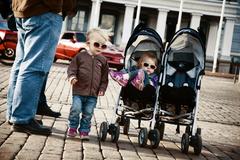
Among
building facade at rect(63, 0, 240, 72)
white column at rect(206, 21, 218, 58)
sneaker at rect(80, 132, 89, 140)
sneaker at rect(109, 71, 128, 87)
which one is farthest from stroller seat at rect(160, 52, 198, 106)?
white column at rect(206, 21, 218, 58)

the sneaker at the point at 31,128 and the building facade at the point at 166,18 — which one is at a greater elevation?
the building facade at the point at 166,18

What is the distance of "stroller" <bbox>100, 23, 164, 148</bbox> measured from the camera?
17.1 ft

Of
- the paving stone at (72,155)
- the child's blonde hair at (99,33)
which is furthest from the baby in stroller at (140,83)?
the paving stone at (72,155)

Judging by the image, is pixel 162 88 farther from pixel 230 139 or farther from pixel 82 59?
pixel 230 139

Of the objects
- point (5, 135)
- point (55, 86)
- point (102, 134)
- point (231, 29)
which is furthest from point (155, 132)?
point (231, 29)

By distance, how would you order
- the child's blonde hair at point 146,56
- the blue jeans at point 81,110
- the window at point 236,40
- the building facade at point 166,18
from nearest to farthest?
the blue jeans at point 81,110
the child's blonde hair at point 146,56
the building facade at point 166,18
the window at point 236,40

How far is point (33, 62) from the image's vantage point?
4.96 m

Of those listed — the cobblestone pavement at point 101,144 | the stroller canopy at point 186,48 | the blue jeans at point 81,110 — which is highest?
the stroller canopy at point 186,48

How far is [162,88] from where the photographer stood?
556 centimetres

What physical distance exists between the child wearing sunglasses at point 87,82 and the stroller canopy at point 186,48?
1.03 meters

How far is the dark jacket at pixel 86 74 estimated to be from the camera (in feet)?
16.7

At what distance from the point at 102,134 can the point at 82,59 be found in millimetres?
884

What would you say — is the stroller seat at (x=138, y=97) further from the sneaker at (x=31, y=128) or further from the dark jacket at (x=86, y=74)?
the sneaker at (x=31, y=128)

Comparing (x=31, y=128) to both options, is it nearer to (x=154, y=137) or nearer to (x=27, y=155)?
(x=27, y=155)
